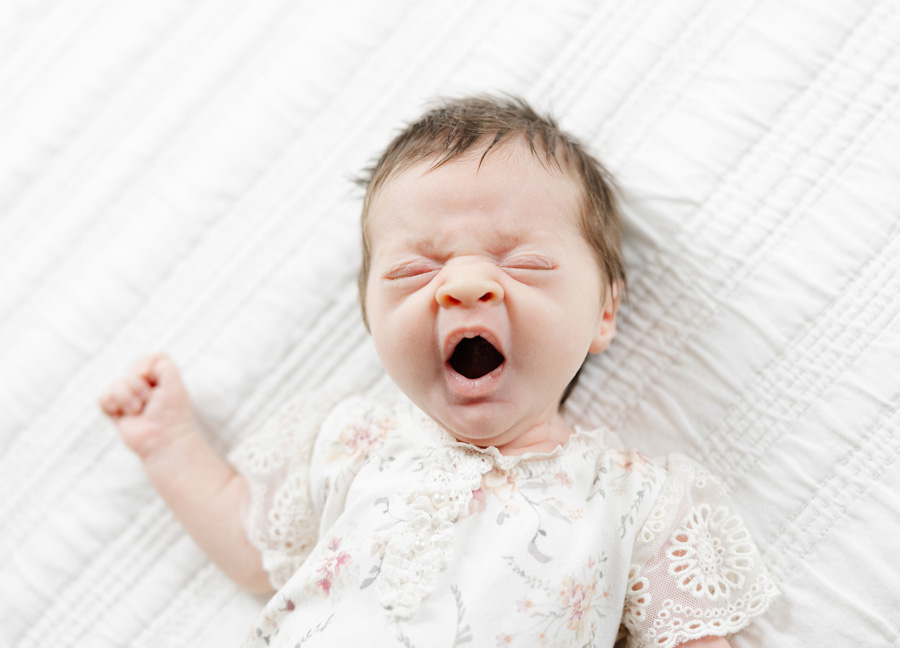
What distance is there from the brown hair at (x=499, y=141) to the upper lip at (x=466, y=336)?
21 cm

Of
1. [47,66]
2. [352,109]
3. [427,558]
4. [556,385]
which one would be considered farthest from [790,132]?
[47,66]

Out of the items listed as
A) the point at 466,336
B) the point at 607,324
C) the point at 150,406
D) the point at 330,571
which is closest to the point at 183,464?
the point at 150,406

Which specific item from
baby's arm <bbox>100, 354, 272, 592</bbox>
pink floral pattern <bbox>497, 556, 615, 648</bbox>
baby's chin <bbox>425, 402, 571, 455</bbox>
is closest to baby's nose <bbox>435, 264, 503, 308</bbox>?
baby's chin <bbox>425, 402, 571, 455</bbox>

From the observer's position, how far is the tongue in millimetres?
853

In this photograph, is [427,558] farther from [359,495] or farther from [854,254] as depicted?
[854,254]

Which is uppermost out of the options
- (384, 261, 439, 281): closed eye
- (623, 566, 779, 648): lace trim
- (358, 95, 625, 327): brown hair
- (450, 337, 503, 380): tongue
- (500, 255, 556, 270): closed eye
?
(358, 95, 625, 327): brown hair

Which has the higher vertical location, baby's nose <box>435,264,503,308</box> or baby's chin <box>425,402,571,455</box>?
baby's nose <box>435,264,503,308</box>

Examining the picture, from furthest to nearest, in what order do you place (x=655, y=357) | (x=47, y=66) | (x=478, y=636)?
(x=47, y=66) < (x=655, y=357) < (x=478, y=636)

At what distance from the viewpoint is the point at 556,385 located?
867 mm

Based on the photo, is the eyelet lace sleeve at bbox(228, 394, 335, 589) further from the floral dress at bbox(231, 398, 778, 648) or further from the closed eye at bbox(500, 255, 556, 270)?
the closed eye at bbox(500, 255, 556, 270)

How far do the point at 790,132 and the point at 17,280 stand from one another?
1216mm

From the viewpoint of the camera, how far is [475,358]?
Result: 0.86m

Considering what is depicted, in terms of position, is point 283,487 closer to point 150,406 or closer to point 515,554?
point 150,406

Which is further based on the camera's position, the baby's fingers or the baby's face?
the baby's fingers
